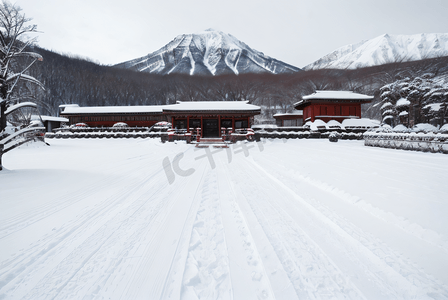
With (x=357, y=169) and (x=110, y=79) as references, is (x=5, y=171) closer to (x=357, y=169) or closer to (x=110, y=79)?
(x=357, y=169)

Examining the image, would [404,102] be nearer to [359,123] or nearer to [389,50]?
[359,123]

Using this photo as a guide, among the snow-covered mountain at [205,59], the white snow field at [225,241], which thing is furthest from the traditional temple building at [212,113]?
the snow-covered mountain at [205,59]

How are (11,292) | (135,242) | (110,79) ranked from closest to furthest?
1. (11,292)
2. (135,242)
3. (110,79)

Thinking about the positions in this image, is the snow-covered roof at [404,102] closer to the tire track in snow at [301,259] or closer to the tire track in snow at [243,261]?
the tire track in snow at [301,259]

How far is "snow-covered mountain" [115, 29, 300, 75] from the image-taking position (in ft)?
375

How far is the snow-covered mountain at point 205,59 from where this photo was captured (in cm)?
11444

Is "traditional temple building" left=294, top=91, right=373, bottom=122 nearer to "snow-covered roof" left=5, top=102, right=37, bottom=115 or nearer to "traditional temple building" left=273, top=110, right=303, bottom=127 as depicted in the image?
"traditional temple building" left=273, top=110, right=303, bottom=127

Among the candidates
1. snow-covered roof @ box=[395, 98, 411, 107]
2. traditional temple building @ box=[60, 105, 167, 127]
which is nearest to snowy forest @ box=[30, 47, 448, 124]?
snow-covered roof @ box=[395, 98, 411, 107]

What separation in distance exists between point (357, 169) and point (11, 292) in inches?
304

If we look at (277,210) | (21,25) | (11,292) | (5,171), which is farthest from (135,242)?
(21,25)

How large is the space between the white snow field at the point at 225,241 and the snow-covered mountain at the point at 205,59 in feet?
363

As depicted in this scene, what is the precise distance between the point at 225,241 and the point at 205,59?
14413 centimetres

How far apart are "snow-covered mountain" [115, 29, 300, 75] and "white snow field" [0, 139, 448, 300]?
11075 centimetres

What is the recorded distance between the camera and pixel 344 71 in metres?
56.6
